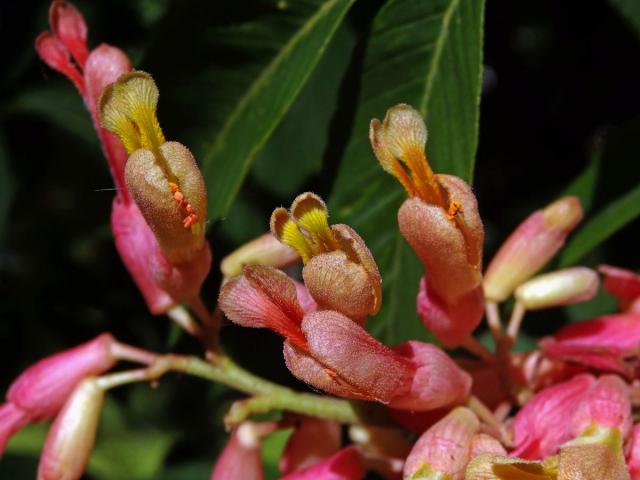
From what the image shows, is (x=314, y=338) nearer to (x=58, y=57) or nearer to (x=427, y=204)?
(x=427, y=204)

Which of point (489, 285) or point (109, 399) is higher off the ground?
point (489, 285)

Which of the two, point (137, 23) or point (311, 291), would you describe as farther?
point (137, 23)

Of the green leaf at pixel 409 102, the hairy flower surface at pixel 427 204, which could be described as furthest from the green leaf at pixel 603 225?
the hairy flower surface at pixel 427 204

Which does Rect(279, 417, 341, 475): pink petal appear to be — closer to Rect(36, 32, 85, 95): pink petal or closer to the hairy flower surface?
the hairy flower surface

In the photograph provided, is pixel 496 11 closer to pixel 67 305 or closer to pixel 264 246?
pixel 264 246

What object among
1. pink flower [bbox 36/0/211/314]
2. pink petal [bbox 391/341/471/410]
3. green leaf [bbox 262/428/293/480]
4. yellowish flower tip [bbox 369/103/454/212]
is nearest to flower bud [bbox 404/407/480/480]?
pink petal [bbox 391/341/471/410]

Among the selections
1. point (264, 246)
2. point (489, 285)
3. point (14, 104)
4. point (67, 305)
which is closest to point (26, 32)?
point (14, 104)
